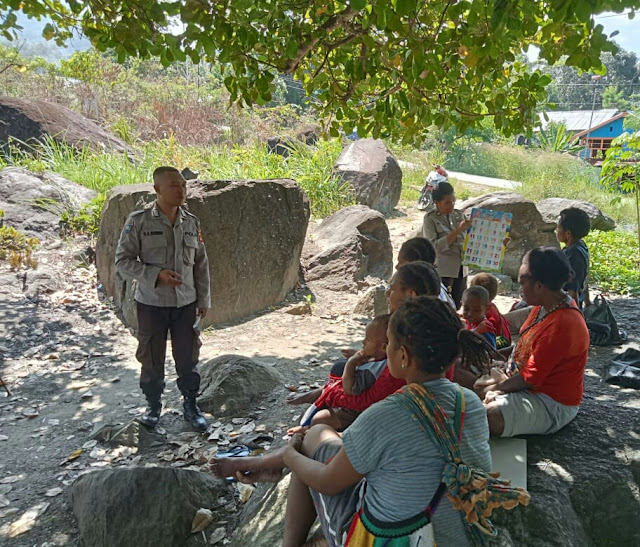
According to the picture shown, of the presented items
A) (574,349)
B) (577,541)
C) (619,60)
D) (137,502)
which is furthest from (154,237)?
(619,60)

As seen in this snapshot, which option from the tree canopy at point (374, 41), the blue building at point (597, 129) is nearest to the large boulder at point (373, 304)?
the tree canopy at point (374, 41)

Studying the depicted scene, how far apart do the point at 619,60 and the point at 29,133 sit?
4226cm

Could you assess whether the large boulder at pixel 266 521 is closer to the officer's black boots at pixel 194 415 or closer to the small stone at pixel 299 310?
the officer's black boots at pixel 194 415

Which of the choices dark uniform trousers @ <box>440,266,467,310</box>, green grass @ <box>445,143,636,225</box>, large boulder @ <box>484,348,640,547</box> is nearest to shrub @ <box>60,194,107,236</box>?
dark uniform trousers @ <box>440,266,467,310</box>

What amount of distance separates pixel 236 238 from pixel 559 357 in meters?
4.77

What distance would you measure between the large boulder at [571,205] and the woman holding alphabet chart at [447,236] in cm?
607

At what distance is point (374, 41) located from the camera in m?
3.42

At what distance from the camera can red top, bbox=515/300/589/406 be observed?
2.71 m

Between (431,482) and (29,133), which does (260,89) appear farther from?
(29,133)

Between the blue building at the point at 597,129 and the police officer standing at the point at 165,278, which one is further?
the blue building at the point at 597,129

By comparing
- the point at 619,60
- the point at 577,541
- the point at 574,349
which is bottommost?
the point at 577,541

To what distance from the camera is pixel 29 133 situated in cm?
1152

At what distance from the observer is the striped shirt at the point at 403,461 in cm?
176

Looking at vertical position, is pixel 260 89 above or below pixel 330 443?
above
